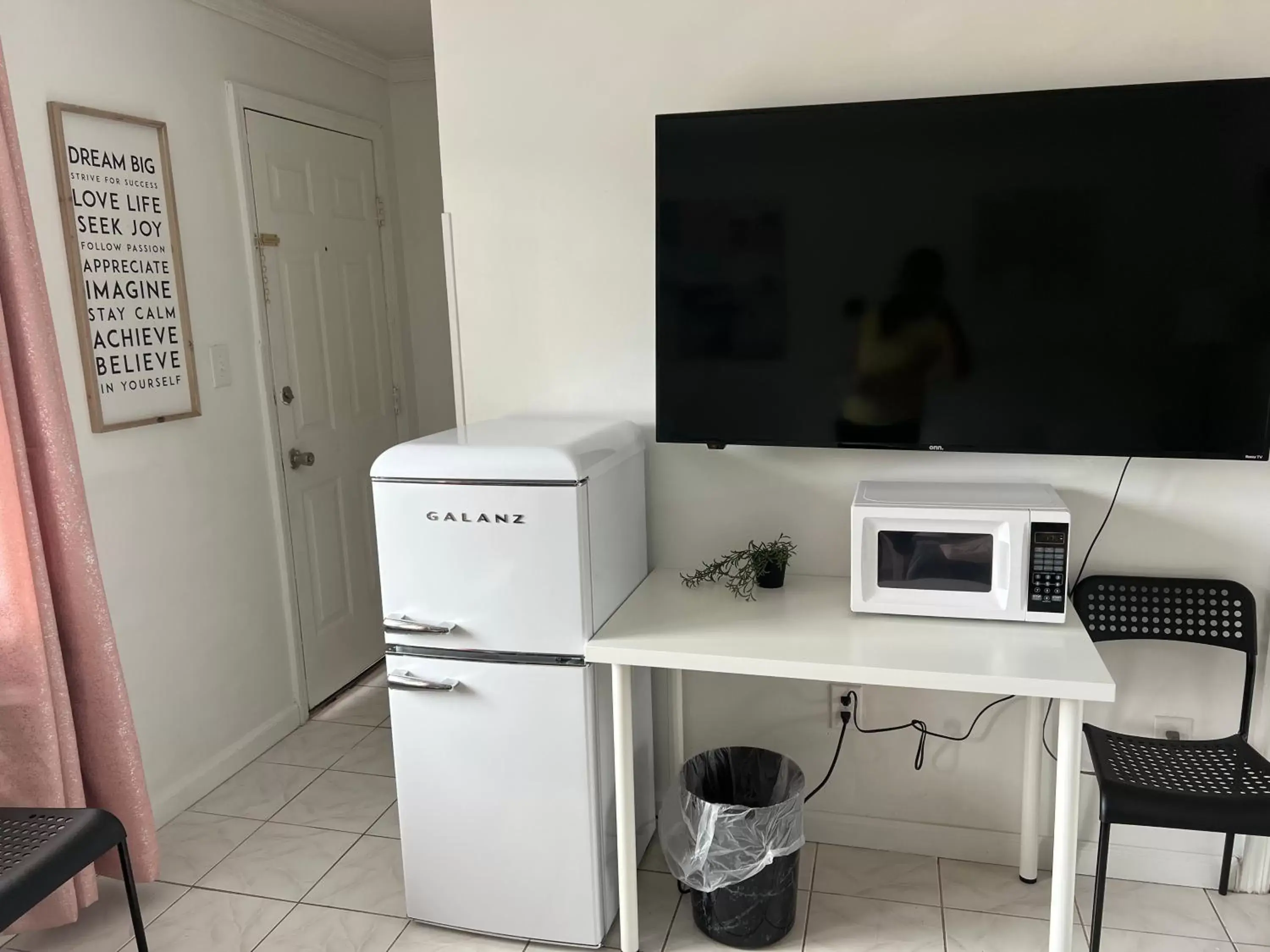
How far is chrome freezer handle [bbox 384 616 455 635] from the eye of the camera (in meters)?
2.06

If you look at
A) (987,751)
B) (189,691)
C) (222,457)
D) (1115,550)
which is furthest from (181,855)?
(1115,550)

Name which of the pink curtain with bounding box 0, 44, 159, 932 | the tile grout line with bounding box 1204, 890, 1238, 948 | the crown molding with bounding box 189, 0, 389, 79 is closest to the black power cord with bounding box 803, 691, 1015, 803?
the tile grout line with bounding box 1204, 890, 1238, 948

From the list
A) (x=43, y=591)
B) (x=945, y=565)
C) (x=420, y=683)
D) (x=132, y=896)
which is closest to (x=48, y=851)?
(x=132, y=896)

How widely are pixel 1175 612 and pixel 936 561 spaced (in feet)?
2.03

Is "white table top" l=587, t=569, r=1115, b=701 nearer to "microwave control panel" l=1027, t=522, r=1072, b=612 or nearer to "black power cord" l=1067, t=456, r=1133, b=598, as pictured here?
"microwave control panel" l=1027, t=522, r=1072, b=612

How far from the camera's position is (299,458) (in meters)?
3.34

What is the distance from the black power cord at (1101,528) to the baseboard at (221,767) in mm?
2527

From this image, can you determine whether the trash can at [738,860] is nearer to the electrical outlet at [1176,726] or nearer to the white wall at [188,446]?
the electrical outlet at [1176,726]

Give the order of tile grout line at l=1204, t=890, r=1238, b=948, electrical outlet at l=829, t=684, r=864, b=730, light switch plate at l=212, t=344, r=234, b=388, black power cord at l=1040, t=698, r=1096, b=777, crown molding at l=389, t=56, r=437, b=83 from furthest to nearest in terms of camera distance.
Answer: crown molding at l=389, t=56, r=437, b=83, light switch plate at l=212, t=344, r=234, b=388, electrical outlet at l=829, t=684, r=864, b=730, black power cord at l=1040, t=698, r=1096, b=777, tile grout line at l=1204, t=890, r=1238, b=948

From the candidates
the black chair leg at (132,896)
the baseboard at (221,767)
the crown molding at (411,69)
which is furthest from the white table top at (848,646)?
the crown molding at (411,69)

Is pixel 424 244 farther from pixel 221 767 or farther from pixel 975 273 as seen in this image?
pixel 975 273

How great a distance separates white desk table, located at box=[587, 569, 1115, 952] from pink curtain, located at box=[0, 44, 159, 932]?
122 centimetres

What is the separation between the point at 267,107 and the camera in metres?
3.13

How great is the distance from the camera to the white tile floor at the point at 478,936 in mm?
2162
